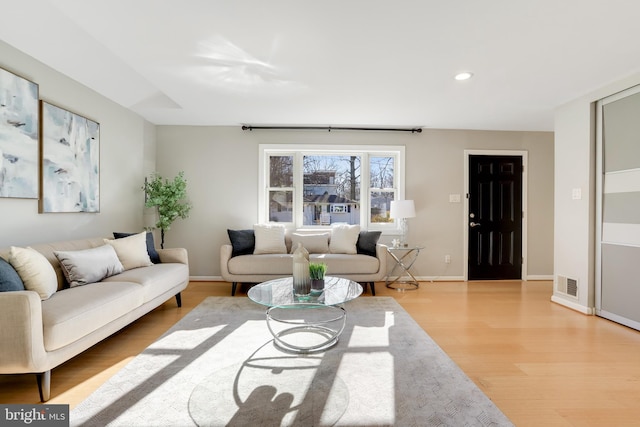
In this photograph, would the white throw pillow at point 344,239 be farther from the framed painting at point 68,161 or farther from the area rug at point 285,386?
the framed painting at point 68,161

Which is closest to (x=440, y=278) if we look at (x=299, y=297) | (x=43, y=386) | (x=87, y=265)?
(x=299, y=297)

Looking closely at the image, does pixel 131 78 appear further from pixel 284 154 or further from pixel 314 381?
pixel 314 381

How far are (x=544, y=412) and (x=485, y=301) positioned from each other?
2.35 meters

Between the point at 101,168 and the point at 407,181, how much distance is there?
4306 mm

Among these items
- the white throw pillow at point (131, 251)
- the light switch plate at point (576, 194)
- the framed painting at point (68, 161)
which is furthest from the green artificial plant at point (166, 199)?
the light switch plate at point (576, 194)

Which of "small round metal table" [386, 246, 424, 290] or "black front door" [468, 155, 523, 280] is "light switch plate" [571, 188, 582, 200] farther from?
"small round metal table" [386, 246, 424, 290]

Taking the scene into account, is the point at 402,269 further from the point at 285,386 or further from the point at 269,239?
the point at 285,386

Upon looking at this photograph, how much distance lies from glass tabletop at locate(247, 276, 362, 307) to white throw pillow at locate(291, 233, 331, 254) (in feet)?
4.78

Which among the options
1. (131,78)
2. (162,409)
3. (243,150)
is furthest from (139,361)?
(243,150)

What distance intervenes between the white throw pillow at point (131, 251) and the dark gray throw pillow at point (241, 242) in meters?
1.17

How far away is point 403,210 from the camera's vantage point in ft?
15.0

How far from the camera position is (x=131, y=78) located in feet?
11.7

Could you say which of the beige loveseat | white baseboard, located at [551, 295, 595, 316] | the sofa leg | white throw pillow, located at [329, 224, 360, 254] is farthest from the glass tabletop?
white baseboard, located at [551, 295, 595, 316]

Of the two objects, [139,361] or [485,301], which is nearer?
[139,361]
